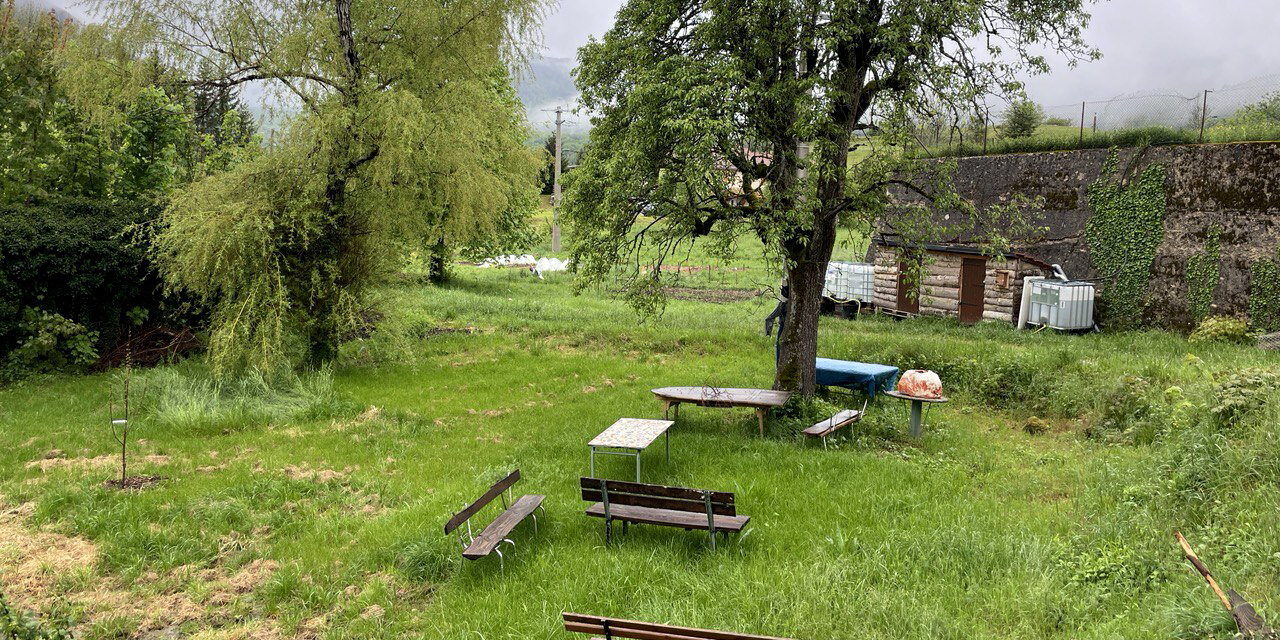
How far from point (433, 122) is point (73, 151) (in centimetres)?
856

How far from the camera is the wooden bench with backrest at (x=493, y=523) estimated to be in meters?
6.43

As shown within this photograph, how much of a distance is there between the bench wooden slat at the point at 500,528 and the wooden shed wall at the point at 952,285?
14.1 meters

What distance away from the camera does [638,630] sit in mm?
4508

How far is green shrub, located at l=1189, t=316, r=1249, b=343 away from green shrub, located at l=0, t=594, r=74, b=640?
20609mm

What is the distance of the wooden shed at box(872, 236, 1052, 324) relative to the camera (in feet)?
68.0

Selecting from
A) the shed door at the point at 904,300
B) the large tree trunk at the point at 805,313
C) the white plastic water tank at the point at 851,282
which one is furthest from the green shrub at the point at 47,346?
the shed door at the point at 904,300

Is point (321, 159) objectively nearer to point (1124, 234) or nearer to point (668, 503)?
point (668, 503)

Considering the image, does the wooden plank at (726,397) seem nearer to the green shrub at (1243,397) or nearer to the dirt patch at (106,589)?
the green shrub at (1243,397)

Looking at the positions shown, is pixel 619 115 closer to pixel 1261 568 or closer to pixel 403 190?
pixel 403 190

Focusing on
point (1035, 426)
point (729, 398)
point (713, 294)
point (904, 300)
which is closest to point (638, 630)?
point (729, 398)

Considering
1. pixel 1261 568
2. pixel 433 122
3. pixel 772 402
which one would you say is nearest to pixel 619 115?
pixel 433 122

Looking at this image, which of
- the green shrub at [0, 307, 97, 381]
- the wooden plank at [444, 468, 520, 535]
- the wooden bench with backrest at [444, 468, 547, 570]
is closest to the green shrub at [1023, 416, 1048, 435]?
the wooden bench with backrest at [444, 468, 547, 570]

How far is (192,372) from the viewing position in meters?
14.0

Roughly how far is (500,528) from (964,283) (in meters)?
18.9
